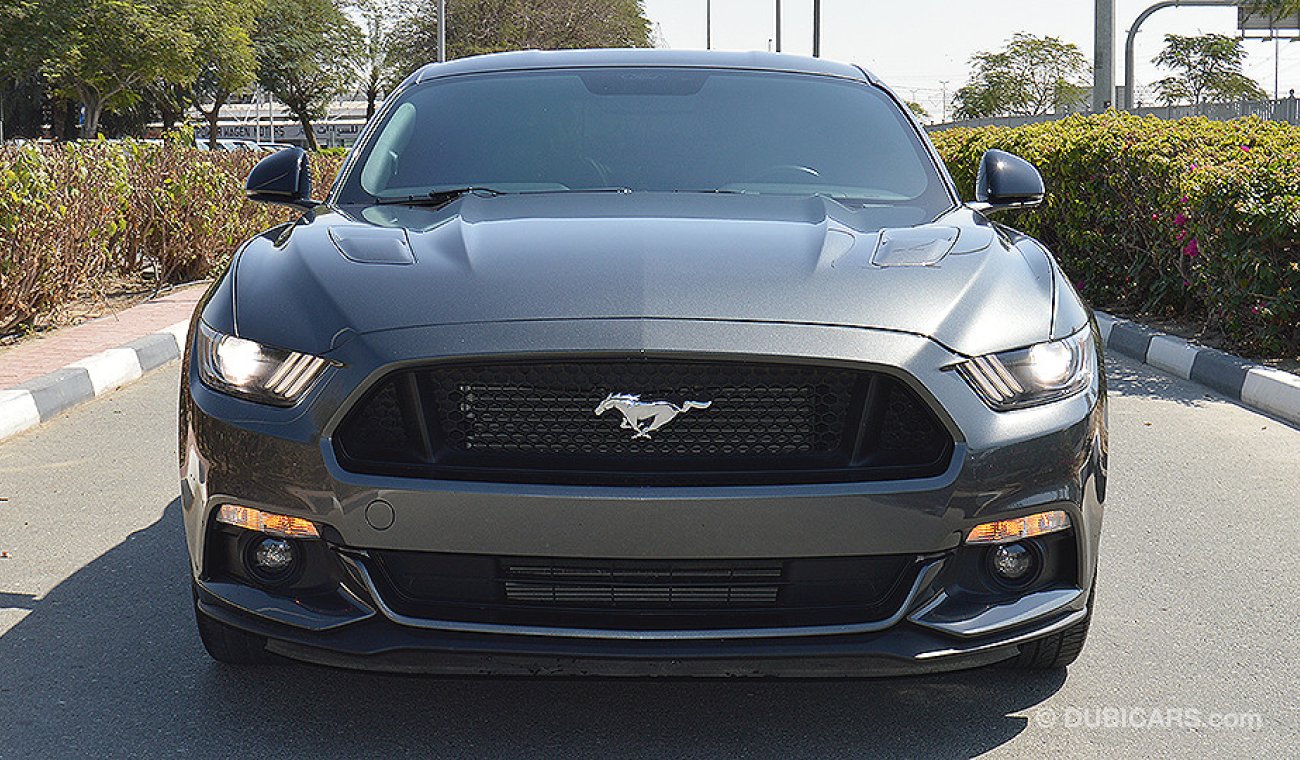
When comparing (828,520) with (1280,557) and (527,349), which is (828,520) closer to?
(527,349)

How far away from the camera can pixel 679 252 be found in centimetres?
323

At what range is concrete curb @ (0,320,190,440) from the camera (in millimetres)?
6715

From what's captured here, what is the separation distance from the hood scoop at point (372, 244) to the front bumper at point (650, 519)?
1.17ft

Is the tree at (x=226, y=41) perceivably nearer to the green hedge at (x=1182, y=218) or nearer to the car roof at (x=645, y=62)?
the green hedge at (x=1182, y=218)

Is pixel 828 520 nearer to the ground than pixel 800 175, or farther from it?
nearer to the ground

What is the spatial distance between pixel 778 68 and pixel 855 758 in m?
2.38

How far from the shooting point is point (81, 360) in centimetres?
802

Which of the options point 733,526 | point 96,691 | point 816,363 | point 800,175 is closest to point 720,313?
point 816,363

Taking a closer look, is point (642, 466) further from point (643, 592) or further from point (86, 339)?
point (86, 339)

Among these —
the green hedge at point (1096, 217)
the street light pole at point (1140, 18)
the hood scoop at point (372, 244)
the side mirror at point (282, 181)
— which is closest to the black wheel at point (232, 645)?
the hood scoop at point (372, 244)

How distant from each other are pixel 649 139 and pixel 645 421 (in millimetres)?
1655

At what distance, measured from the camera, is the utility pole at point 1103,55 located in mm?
16766

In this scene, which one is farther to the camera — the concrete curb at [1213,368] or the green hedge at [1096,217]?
the green hedge at [1096,217]

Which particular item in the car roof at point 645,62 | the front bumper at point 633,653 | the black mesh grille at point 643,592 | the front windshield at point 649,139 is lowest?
the front bumper at point 633,653
